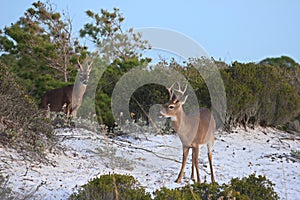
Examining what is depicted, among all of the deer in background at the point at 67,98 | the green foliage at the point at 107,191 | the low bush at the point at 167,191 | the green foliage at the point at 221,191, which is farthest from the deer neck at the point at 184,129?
the deer in background at the point at 67,98

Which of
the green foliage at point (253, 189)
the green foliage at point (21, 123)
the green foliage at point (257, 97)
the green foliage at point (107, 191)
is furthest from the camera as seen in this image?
the green foliage at point (257, 97)

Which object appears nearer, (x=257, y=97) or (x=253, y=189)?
(x=253, y=189)

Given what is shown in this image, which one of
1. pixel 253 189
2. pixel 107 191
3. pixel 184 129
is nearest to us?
pixel 107 191

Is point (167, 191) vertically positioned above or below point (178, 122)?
below

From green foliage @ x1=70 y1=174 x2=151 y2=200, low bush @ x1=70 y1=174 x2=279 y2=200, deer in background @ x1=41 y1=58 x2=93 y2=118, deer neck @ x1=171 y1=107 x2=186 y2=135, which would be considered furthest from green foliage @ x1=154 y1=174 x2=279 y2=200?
deer in background @ x1=41 y1=58 x2=93 y2=118

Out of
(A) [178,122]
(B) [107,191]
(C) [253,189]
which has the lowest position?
(B) [107,191]

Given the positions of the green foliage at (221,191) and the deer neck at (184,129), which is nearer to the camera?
the green foliage at (221,191)

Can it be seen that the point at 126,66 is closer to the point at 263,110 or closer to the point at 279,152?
the point at 263,110

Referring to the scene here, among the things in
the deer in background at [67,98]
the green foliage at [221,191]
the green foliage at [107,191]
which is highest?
the deer in background at [67,98]

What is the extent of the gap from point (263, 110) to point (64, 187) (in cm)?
789

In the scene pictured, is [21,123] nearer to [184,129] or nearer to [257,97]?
[184,129]

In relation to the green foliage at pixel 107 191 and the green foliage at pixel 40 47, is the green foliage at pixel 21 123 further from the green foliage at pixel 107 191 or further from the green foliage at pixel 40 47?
the green foliage at pixel 40 47

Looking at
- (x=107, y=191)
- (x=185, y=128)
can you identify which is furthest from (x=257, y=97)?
(x=107, y=191)

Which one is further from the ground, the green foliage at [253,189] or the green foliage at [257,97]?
the green foliage at [257,97]
